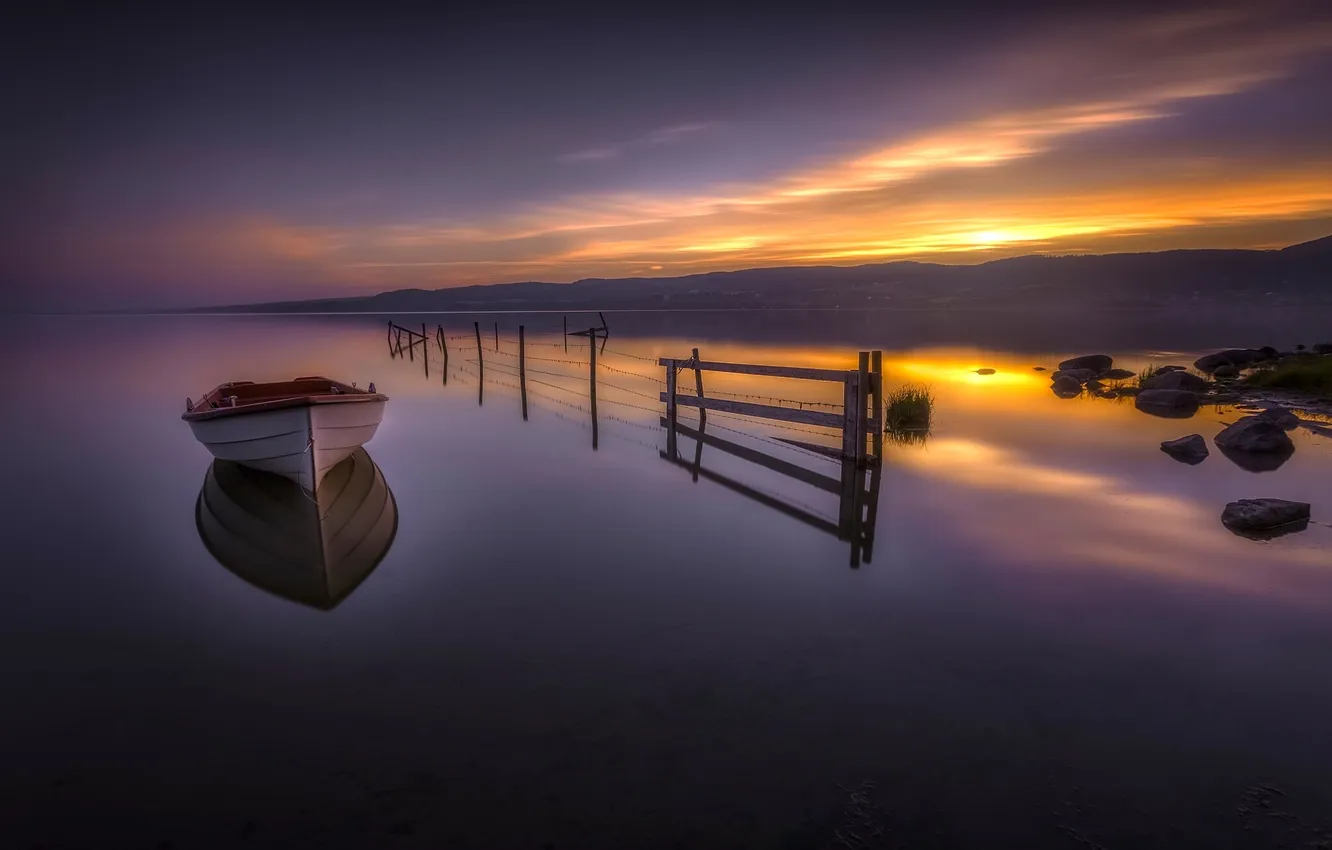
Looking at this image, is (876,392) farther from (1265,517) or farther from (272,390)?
(272,390)

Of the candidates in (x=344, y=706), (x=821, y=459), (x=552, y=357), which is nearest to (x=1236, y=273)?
(x=552, y=357)

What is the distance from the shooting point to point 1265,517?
33.6ft

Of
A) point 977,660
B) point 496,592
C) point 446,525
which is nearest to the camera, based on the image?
point 977,660

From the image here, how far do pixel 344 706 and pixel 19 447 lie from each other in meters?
19.5

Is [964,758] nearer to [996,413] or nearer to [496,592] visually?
[496,592]

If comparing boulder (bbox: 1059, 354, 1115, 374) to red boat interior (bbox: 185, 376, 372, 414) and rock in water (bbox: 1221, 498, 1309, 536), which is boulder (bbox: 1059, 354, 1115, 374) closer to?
rock in water (bbox: 1221, 498, 1309, 536)

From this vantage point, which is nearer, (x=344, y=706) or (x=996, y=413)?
(x=344, y=706)

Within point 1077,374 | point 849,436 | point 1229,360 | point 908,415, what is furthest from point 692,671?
point 1229,360

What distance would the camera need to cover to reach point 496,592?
28.1ft

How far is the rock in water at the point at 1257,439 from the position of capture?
14.8 metres

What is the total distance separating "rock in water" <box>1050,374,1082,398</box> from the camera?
83.6 feet

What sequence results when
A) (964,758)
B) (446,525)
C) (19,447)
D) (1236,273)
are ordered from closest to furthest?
(964,758) < (446,525) < (19,447) < (1236,273)

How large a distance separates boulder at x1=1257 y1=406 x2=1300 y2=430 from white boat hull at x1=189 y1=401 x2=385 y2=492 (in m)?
21.2

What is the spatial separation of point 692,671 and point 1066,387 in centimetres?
2492
